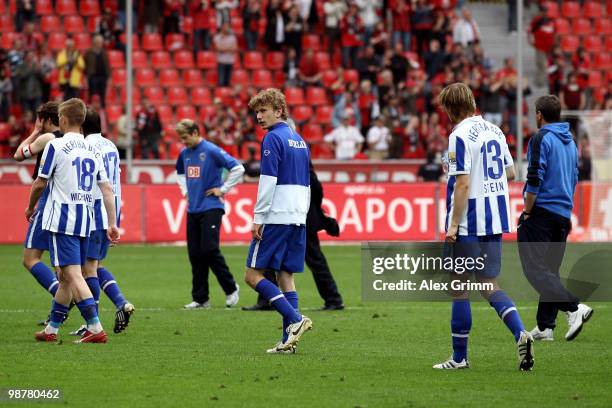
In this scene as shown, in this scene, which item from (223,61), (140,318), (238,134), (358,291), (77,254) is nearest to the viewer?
(77,254)

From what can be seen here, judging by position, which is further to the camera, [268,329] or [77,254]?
[268,329]

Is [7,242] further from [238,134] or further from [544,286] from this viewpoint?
[544,286]

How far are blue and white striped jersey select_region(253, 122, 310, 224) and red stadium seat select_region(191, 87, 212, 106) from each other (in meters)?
20.0

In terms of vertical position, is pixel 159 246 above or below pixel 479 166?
below

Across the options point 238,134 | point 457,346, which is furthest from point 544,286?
point 238,134

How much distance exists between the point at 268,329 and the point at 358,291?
4.52m

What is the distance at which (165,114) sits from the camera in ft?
97.4

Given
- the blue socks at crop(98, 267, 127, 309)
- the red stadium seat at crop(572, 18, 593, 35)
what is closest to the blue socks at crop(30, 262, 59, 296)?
the blue socks at crop(98, 267, 127, 309)

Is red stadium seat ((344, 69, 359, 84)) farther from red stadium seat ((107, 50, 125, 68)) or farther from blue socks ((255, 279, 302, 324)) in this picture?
blue socks ((255, 279, 302, 324))

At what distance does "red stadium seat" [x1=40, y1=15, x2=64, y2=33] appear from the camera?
3066cm

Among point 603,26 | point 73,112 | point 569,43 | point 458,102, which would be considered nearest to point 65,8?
point 569,43

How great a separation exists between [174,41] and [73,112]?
20.6 metres

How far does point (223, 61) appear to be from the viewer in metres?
30.4

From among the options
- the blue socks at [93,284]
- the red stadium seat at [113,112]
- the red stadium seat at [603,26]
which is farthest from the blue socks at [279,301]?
the red stadium seat at [603,26]
